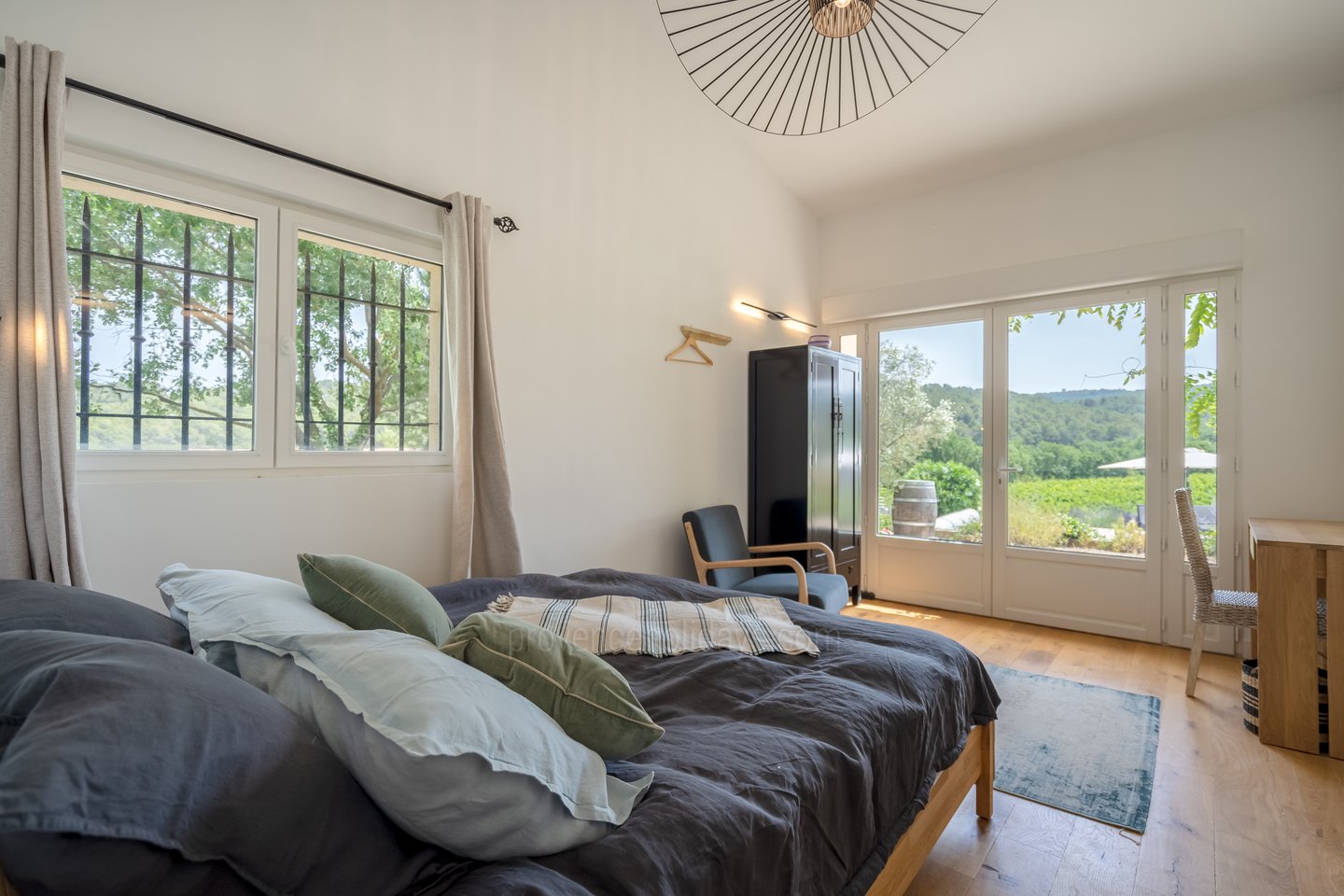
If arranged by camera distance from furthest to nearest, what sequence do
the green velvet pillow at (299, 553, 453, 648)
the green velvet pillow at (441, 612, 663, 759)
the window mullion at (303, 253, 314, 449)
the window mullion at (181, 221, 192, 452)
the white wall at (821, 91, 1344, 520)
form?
the white wall at (821, 91, 1344, 520), the window mullion at (303, 253, 314, 449), the window mullion at (181, 221, 192, 452), the green velvet pillow at (299, 553, 453, 648), the green velvet pillow at (441, 612, 663, 759)

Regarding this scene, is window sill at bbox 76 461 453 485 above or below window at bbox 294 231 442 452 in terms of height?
below

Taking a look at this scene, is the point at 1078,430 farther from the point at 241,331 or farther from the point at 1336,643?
the point at 241,331

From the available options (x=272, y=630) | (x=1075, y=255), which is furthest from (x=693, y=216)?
(x=272, y=630)

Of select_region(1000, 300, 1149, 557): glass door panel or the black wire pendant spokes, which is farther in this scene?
select_region(1000, 300, 1149, 557): glass door panel

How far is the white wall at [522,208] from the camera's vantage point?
1854 mm

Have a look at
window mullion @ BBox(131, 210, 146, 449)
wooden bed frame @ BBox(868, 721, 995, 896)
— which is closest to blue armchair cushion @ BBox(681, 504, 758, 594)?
wooden bed frame @ BBox(868, 721, 995, 896)

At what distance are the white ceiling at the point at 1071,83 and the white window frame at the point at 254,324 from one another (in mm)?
2769

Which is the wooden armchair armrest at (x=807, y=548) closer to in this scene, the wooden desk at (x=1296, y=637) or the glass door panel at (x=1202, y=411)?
the wooden desk at (x=1296, y=637)

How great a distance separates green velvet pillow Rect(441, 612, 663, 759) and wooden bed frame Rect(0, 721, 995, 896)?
68cm

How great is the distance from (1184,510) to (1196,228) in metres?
1.81

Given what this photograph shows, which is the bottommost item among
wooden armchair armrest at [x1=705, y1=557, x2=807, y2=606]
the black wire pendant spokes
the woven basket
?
the woven basket

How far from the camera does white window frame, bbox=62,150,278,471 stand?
5.86ft

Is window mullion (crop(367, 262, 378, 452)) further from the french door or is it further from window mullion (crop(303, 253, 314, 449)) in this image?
the french door

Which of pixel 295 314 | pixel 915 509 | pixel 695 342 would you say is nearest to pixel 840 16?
pixel 295 314
